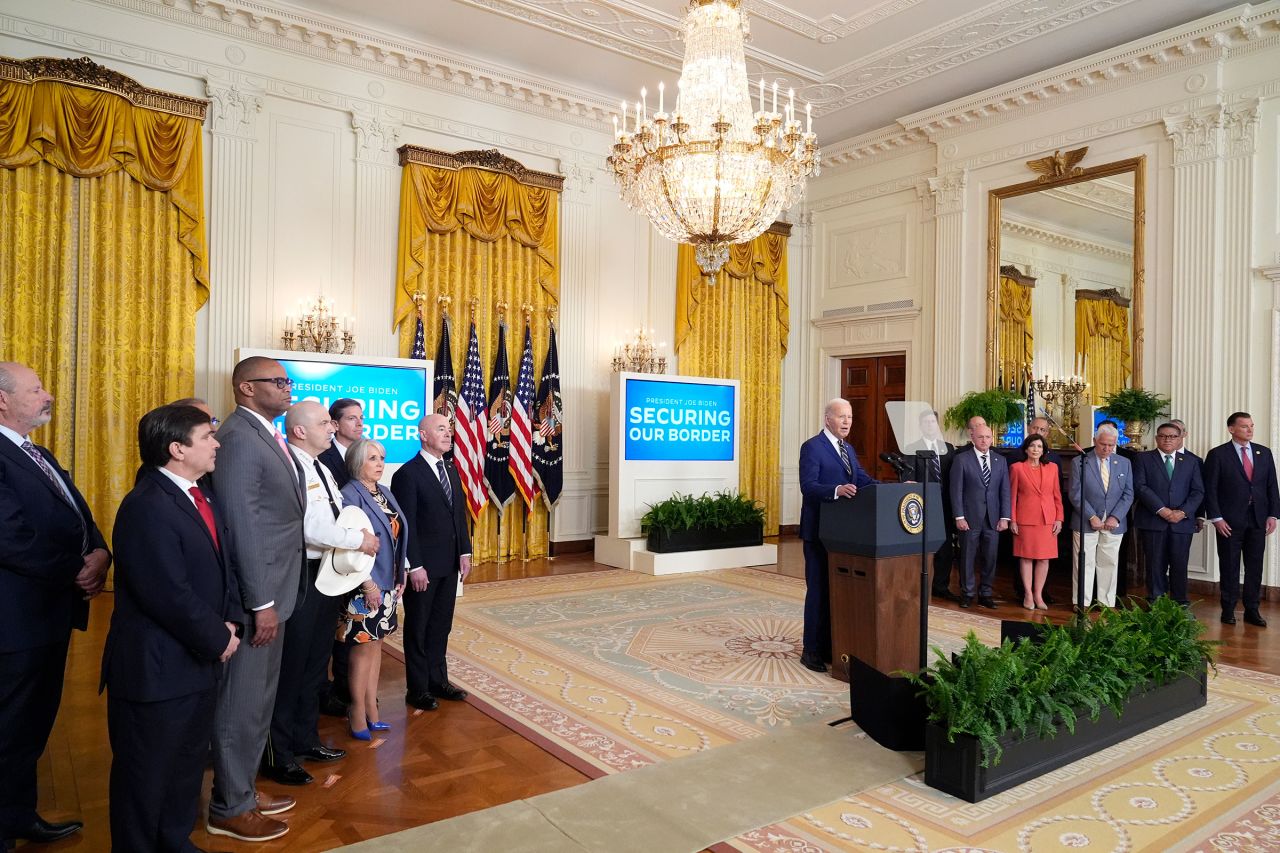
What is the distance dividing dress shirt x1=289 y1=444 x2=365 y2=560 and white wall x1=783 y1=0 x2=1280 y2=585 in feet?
24.4

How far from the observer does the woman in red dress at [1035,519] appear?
22.0ft

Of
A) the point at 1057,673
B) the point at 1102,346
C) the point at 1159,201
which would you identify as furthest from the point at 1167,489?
the point at 1057,673

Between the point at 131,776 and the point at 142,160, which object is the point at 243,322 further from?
the point at 131,776

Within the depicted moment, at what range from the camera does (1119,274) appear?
8.05 m

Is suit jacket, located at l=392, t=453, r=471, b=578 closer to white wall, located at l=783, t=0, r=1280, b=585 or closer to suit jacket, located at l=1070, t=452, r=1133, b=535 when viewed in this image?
suit jacket, located at l=1070, t=452, r=1133, b=535

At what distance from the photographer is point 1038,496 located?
22.2ft

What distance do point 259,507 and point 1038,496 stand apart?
6.15 m

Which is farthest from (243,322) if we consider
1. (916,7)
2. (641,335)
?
(916,7)

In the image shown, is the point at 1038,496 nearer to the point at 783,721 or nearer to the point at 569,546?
the point at 783,721

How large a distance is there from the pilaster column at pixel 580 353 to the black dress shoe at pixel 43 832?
21.4 ft

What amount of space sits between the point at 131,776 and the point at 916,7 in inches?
324

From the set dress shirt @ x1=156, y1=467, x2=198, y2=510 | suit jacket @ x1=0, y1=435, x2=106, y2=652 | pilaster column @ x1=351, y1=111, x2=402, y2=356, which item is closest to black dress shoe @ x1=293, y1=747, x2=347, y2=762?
suit jacket @ x1=0, y1=435, x2=106, y2=652

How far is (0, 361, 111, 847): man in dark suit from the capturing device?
2480mm

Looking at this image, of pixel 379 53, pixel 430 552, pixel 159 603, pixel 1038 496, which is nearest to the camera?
pixel 159 603
